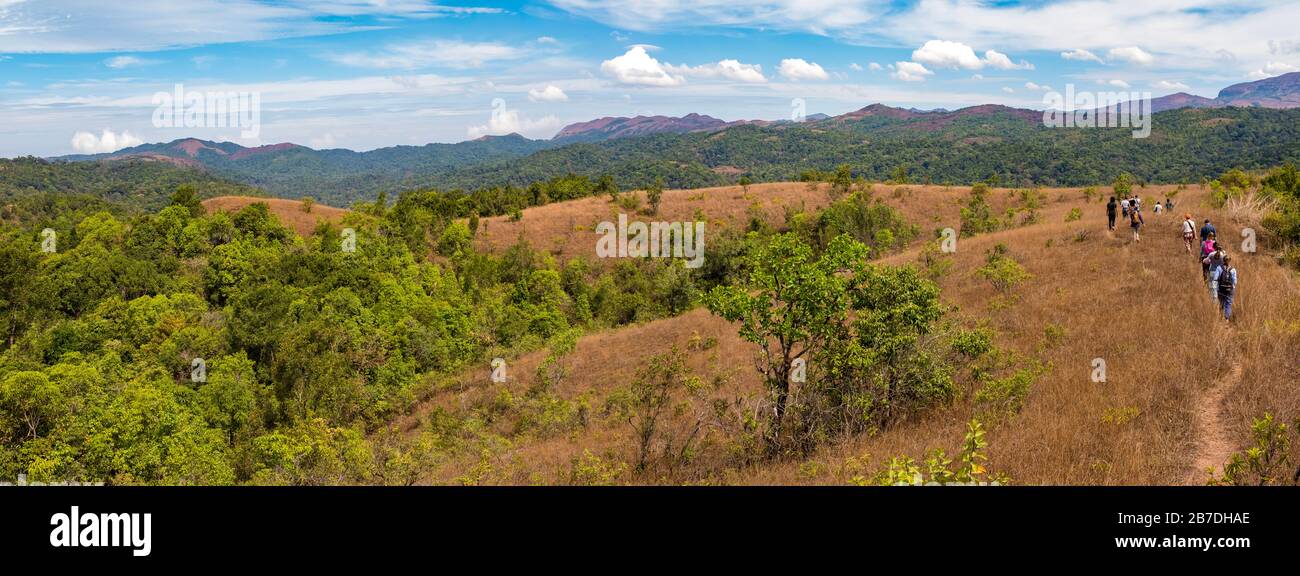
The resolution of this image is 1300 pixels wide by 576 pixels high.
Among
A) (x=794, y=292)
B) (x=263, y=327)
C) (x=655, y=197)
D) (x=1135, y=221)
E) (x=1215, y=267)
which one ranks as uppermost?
(x=655, y=197)

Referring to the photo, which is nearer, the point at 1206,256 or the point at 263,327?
the point at 1206,256

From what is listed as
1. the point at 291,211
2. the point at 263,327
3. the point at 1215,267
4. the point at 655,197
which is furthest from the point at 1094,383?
the point at 291,211

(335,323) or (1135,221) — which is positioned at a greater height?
(1135,221)

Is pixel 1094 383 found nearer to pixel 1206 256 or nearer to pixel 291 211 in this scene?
pixel 1206 256

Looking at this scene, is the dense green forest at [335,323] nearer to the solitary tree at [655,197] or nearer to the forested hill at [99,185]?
the solitary tree at [655,197]

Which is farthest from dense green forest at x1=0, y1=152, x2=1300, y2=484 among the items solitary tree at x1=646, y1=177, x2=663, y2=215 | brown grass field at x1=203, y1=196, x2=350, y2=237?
solitary tree at x1=646, y1=177, x2=663, y2=215

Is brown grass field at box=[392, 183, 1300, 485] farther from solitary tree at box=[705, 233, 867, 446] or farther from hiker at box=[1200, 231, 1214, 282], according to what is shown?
solitary tree at box=[705, 233, 867, 446]

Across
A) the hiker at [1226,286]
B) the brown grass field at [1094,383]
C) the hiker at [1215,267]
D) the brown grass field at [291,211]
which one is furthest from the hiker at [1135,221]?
the brown grass field at [291,211]
